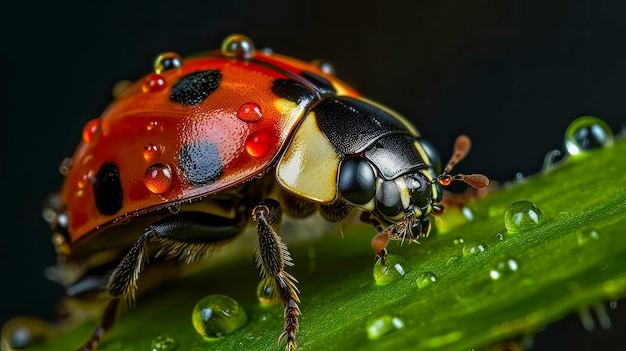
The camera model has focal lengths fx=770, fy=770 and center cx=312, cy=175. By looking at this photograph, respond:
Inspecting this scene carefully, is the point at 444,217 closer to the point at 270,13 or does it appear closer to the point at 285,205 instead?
the point at 285,205

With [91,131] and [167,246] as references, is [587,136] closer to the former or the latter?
[167,246]

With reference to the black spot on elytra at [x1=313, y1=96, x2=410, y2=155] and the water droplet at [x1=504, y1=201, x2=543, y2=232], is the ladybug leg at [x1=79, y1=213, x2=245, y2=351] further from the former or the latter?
the water droplet at [x1=504, y1=201, x2=543, y2=232]

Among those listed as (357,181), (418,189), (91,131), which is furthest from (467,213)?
(91,131)

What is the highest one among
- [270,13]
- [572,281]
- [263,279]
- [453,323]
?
[270,13]

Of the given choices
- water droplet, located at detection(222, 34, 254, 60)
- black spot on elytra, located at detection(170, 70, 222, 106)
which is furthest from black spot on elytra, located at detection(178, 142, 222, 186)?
water droplet, located at detection(222, 34, 254, 60)

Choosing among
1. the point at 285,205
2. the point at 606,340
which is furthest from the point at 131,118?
the point at 606,340
